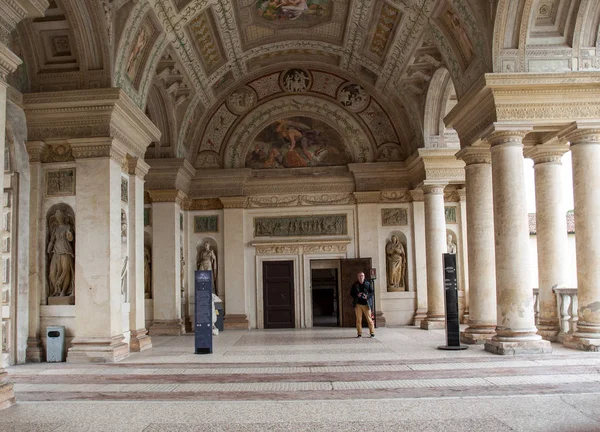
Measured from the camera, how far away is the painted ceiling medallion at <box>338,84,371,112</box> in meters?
22.9

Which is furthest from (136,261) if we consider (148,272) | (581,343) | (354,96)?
(354,96)

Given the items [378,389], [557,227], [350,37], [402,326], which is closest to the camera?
[378,389]

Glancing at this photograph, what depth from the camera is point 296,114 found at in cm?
2322

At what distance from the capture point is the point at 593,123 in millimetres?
13188

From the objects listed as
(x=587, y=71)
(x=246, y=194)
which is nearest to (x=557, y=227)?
(x=587, y=71)

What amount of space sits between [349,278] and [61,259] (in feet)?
37.0

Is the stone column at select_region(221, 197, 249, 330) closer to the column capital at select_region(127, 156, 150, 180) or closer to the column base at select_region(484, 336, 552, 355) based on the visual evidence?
the column capital at select_region(127, 156, 150, 180)

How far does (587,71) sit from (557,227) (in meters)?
4.04

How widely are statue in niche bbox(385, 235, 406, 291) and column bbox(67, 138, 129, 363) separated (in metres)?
11.4

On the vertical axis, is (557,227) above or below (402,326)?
above

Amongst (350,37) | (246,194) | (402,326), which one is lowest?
(402,326)

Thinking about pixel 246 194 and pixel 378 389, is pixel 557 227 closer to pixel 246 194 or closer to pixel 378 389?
pixel 378 389

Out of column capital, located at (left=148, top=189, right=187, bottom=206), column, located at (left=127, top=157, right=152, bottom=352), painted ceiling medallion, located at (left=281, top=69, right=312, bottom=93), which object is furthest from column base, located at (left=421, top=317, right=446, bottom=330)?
painted ceiling medallion, located at (left=281, top=69, right=312, bottom=93)

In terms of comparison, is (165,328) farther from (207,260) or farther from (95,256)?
(95,256)
